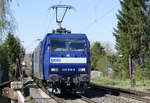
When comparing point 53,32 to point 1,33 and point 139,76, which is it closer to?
point 1,33

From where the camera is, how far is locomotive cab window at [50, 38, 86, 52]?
54.6 ft

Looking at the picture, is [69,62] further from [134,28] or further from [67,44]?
[134,28]

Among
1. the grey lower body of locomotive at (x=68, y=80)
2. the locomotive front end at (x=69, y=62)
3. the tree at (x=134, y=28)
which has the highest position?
the tree at (x=134, y=28)

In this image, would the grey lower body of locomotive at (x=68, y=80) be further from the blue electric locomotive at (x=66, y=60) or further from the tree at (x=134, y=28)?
the tree at (x=134, y=28)

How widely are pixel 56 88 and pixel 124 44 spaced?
1720 cm

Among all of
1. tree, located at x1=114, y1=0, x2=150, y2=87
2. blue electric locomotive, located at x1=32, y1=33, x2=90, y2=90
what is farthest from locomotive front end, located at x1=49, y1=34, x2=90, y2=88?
Answer: tree, located at x1=114, y1=0, x2=150, y2=87

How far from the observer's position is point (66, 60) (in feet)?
53.8

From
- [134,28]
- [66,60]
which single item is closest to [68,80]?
[66,60]

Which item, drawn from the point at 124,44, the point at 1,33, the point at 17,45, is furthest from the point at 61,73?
the point at 17,45

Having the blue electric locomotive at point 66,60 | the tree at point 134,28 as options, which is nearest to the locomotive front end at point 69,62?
the blue electric locomotive at point 66,60

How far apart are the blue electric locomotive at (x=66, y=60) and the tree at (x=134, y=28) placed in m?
17.6

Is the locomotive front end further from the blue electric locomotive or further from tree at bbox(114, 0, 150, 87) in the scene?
tree at bbox(114, 0, 150, 87)

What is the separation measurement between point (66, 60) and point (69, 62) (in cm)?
20

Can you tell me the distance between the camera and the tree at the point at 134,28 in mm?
35031
